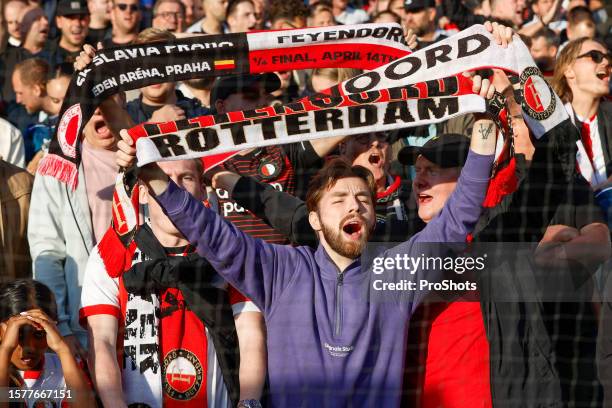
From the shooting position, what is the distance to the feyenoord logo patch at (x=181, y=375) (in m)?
4.31

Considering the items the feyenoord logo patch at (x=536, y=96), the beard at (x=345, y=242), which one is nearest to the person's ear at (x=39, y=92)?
the beard at (x=345, y=242)

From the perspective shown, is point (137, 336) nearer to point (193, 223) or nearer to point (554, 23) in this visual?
point (193, 223)

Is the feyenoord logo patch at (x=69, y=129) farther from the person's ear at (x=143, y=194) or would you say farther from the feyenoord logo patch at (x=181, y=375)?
the feyenoord logo patch at (x=181, y=375)

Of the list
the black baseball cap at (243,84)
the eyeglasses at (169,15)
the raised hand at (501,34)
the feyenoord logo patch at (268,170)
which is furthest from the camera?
the eyeglasses at (169,15)

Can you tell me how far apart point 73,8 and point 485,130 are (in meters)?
3.86

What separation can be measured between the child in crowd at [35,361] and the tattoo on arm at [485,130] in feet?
5.58

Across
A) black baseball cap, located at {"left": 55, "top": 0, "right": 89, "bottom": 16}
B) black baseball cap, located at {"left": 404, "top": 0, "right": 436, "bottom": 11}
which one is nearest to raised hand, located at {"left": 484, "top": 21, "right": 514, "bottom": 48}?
black baseball cap, located at {"left": 404, "top": 0, "right": 436, "bottom": 11}

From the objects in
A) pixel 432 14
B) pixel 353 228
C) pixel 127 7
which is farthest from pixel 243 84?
pixel 432 14

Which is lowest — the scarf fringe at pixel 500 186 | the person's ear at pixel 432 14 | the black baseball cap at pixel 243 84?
the scarf fringe at pixel 500 186

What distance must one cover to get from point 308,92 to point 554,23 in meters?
2.46

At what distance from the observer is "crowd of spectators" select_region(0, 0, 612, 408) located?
421cm

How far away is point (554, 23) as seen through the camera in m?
8.15

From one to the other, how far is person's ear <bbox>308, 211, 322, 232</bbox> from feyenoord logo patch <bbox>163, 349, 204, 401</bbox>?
66cm

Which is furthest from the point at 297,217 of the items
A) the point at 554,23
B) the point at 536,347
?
the point at 554,23
